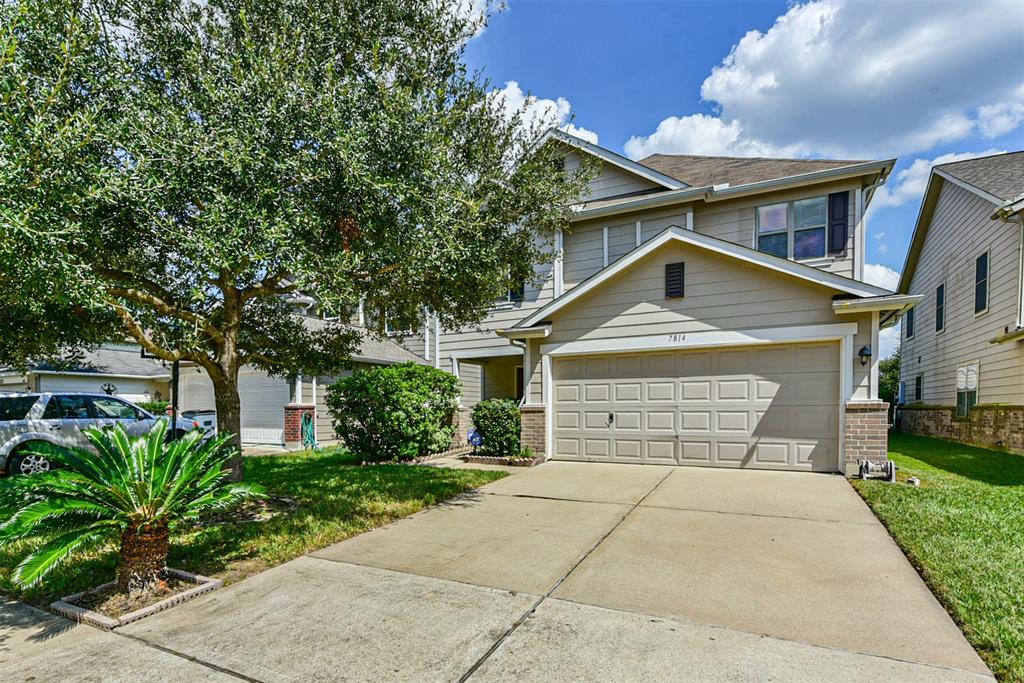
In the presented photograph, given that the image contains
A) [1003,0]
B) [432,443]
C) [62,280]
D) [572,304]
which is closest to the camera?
[62,280]

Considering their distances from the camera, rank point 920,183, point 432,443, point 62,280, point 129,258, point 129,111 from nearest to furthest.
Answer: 1. point 62,280
2. point 129,111
3. point 129,258
4. point 432,443
5. point 920,183

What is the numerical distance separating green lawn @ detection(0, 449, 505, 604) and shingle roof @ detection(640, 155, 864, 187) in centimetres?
910

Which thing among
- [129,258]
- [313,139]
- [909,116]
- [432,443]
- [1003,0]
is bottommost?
[432,443]

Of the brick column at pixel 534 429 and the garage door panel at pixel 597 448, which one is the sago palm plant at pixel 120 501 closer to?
the brick column at pixel 534 429

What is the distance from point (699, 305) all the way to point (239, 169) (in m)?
7.92

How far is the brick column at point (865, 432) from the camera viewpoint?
27.1 feet

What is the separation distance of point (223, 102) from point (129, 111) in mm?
860

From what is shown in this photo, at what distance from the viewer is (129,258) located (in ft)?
19.4

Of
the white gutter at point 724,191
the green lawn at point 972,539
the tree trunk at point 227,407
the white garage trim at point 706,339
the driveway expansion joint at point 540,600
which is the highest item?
the white gutter at point 724,191

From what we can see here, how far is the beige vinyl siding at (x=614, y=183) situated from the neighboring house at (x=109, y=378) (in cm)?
1402

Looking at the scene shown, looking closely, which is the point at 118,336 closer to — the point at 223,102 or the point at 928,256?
the point at 223,102

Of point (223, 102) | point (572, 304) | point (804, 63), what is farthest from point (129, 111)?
point (804, 63)

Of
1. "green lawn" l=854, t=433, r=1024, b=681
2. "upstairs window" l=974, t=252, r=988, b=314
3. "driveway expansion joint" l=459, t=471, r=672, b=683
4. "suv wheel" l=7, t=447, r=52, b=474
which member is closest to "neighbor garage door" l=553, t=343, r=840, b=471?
"green lawn" l=854, t=433, r=1024, b=681

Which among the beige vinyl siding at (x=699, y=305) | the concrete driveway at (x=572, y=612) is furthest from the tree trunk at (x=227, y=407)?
the beige vinyl siding at (x=699, y=305)
